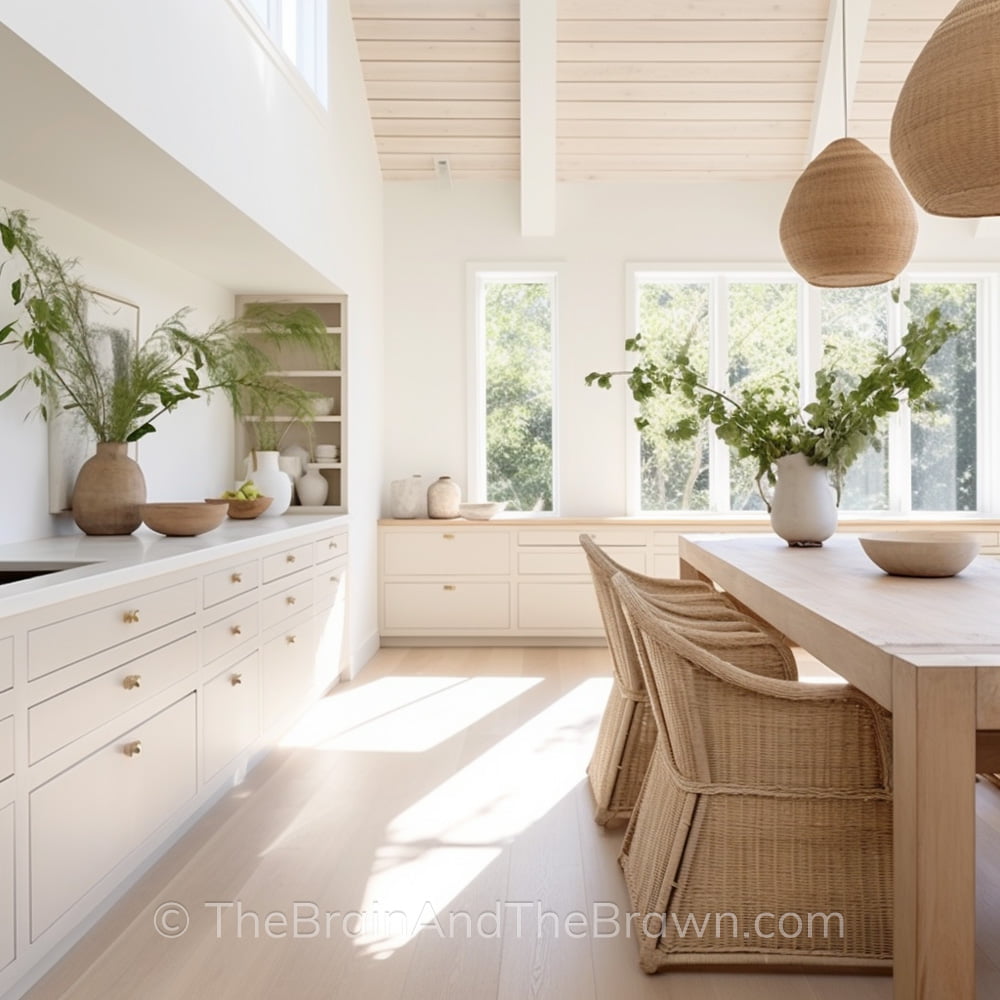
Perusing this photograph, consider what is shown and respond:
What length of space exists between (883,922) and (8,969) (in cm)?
172

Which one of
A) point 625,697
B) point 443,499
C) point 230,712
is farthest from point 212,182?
point 443,499

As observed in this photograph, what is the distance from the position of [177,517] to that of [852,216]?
233 centimetres

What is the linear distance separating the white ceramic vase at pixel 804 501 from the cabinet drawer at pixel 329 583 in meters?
2.02

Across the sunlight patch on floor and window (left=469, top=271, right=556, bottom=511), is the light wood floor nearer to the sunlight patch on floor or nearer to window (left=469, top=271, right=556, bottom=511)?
the sunlight patch on floor

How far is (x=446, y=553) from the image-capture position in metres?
5.55

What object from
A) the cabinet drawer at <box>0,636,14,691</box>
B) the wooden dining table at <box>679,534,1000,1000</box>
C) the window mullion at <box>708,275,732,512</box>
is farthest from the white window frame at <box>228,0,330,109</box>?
the wooden dining table at <box>679,534,1000,1000</box>

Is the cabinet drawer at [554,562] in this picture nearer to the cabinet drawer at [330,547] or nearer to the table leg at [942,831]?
the cabinet drawer at [330,547]

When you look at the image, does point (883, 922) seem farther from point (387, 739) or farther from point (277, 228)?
point (277, 228)

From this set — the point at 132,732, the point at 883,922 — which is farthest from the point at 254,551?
the point at 883,922

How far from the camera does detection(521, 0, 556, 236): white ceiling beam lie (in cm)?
470

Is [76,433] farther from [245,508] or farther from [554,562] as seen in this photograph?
[554,562]

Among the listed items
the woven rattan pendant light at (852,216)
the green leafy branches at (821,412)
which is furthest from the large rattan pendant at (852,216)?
the green leafy branches at (821,412)

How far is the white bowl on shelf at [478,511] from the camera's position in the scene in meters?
5.64

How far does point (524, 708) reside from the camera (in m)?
4.16
